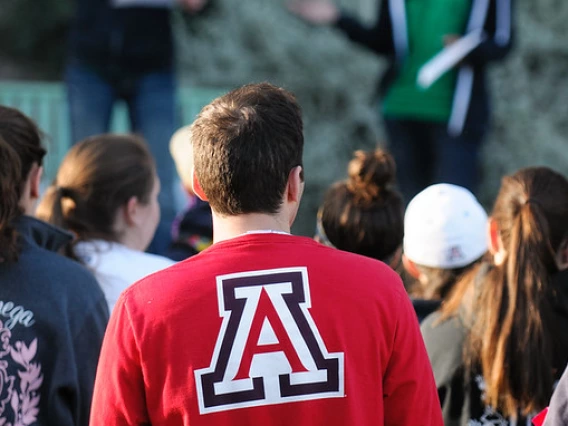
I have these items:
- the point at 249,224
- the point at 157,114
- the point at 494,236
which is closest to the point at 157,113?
the point at 157,114

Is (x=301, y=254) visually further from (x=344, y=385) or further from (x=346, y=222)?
(x=346, y=222)

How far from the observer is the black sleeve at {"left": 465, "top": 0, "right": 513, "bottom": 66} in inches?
205

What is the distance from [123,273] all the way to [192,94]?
366cm

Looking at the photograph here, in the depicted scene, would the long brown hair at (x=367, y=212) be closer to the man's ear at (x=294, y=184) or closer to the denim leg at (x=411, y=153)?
the man's ear at (x=294, y=184)

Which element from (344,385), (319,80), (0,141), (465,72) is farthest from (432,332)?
(319,80)

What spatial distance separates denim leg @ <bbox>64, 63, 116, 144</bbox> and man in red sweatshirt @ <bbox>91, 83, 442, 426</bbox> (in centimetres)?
345

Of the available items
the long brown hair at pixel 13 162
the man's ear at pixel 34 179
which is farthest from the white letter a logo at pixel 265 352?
the man's ear at pixel 34 179

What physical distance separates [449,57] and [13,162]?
3270 mm

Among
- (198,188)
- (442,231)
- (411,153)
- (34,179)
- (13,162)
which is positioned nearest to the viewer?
(198,188)

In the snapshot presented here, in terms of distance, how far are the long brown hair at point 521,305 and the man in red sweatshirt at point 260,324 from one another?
629 mm

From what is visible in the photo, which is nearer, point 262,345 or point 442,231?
point 262,345

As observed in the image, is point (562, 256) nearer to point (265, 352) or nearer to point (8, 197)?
point (265, 352)

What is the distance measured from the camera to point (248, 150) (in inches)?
73.8

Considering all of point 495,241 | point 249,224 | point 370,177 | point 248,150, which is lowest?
point 495,241
